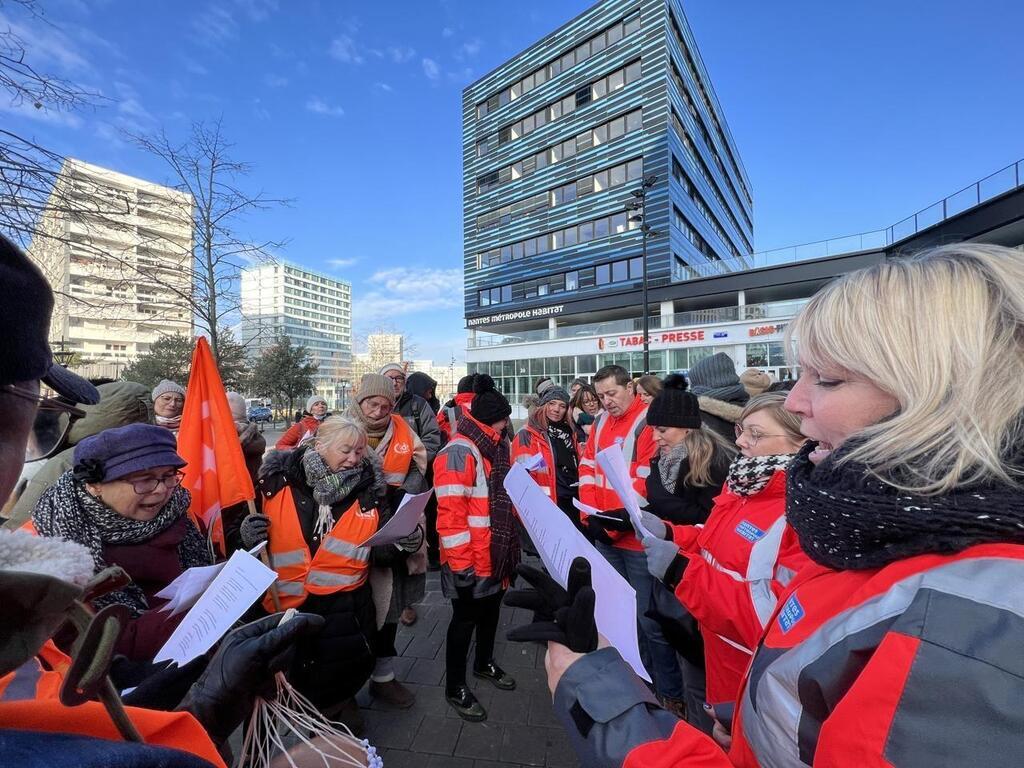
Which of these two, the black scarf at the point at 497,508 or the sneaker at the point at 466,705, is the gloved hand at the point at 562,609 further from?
the sneaker at the point at 466,705

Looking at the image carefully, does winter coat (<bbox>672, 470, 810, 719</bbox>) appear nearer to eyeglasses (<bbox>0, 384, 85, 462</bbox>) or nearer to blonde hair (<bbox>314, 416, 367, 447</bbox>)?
blonde hair (<bbox>314, 416, 367, 447</bbox>)

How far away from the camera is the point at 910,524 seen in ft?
2.34

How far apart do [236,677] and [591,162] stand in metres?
39.8

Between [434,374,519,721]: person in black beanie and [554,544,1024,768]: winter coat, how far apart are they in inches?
79.4

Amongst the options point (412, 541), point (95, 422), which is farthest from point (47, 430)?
point (412, 541)

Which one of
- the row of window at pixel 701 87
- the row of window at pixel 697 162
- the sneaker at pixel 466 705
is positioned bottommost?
the sneaker at pixel 466 705

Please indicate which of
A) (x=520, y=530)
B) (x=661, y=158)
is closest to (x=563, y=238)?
(x=661, y=158)

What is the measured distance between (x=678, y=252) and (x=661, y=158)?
21.4ft

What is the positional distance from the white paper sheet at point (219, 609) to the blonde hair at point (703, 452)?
2497mm

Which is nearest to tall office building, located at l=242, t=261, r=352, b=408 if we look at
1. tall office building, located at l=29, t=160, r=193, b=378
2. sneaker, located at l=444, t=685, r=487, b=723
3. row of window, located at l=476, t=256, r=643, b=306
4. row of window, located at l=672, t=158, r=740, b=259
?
row of window, located at l=476, t=256, r=643, b=306

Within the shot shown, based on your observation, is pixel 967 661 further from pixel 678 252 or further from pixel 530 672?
pixel 678 252

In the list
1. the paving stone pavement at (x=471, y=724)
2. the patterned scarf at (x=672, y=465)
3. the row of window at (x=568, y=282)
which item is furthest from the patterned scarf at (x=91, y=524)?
the row of window at (x=568, y=282)

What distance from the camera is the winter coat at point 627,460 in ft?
11.7

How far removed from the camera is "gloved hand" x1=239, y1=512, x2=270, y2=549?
2.51 metres
